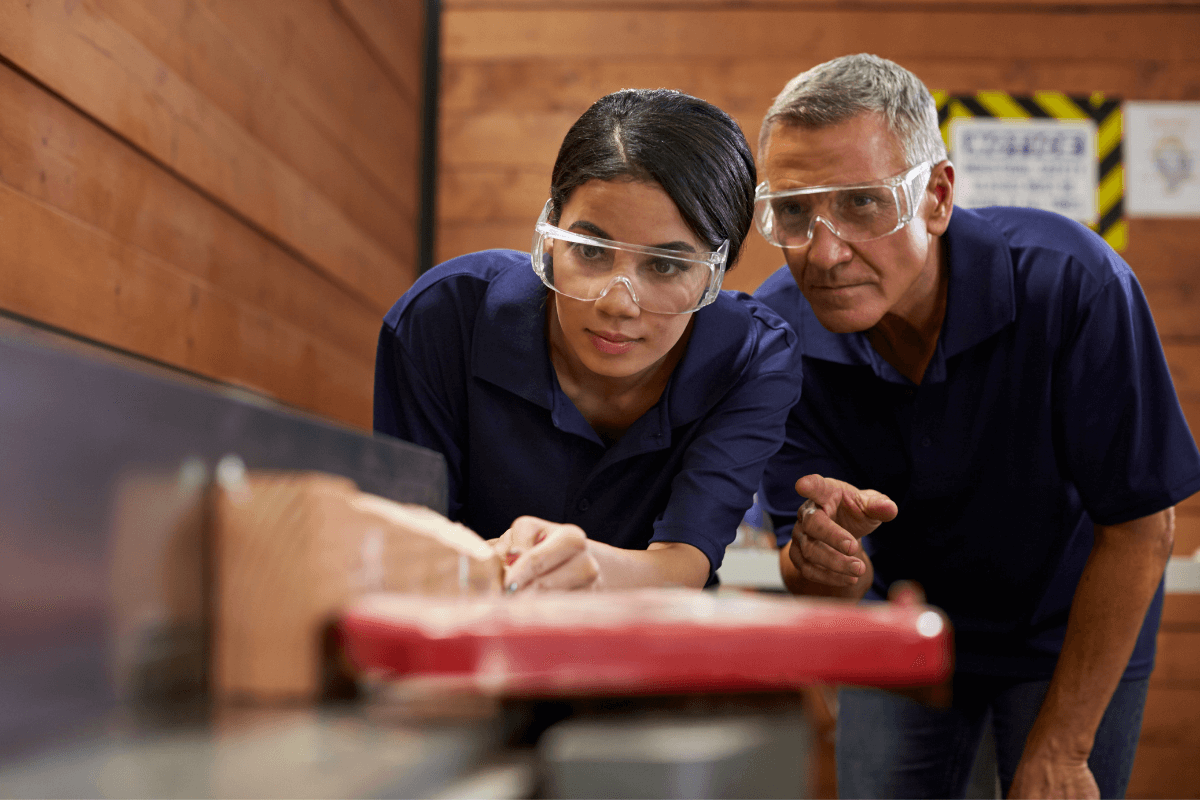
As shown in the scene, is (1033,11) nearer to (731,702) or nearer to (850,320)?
(850,320)

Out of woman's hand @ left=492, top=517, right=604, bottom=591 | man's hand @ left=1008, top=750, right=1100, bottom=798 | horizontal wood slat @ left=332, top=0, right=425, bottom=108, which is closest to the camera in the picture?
woman's hand @ left=492, top=517, right=604, bottom=591

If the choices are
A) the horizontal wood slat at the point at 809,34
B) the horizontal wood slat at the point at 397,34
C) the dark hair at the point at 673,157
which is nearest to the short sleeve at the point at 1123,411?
the dark hair at the point at 673,157

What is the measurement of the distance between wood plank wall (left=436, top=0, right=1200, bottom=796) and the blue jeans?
7.55ft

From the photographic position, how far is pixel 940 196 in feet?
5.06

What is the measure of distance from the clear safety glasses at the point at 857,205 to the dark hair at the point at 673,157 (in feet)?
0.61

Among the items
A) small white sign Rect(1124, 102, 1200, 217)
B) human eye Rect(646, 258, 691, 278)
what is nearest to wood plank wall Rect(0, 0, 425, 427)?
human eye Rect(646, 258, 691, 278)

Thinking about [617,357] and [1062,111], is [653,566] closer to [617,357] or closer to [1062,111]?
[617,357]

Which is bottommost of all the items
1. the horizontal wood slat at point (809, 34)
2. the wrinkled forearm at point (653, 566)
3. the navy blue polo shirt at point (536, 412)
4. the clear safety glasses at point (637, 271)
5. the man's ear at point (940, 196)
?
the wrinkled forearm at point (653, 566)

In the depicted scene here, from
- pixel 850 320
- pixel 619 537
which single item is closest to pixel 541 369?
pixel 619 537

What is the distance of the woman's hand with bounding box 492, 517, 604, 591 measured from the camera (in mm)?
760

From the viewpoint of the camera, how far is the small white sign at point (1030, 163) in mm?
3707

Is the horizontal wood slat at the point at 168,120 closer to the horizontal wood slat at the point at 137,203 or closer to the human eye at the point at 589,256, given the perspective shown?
the horizontal wood slat at the point at 137,203

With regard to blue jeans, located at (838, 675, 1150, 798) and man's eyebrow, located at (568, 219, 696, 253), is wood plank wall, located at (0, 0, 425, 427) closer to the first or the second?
man's eyebrow, located at (568, 219, 696, 253)

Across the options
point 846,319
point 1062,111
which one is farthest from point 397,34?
point 846,319
